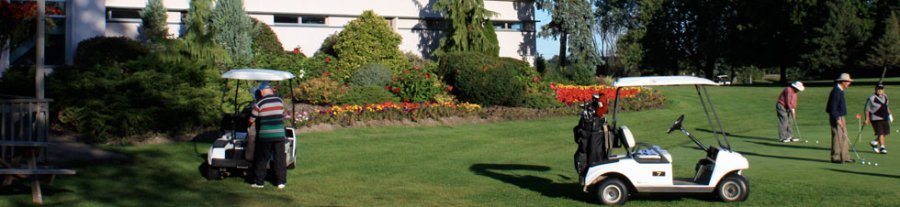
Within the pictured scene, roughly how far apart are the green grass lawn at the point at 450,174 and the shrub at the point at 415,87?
260cm

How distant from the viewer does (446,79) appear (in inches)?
1036

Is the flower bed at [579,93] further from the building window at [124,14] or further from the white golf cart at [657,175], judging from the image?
the white golf cart at [657,175]

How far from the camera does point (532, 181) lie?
1395cm

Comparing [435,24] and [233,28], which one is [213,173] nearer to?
[233,28]

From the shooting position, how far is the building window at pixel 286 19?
97.9 ft

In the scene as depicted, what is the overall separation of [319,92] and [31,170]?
12.9 m

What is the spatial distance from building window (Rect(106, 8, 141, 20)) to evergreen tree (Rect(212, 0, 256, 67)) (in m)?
3.02

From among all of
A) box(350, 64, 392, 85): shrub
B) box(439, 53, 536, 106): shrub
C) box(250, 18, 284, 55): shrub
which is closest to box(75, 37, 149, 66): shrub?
box(250, 18, 284, 55): shrub

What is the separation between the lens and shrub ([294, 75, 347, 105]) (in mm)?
22922

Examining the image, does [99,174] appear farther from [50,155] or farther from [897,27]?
[897,27]

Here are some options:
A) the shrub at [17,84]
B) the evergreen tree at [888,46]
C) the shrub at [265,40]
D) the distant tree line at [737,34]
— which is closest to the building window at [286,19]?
the shrub at [265,40]

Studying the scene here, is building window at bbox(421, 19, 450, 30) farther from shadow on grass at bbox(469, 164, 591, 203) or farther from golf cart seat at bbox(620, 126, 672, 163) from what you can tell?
golf cart seat at bbox(620, 126, 672, 163)

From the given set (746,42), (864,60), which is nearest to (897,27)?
(864,60)

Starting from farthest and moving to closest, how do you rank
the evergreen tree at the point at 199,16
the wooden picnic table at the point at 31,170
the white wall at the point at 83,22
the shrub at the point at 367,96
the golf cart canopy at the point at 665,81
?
the white wall at the point at 83,22 < the evergreen tree at the point at 199,16 < the shrub at the point at 367,96 < the golf cart canopy at the point at 665,81 < the wooden picnic table at the point at 31,170
